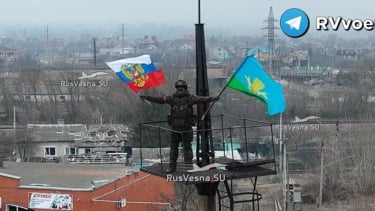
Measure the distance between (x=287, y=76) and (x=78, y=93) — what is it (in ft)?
64.3

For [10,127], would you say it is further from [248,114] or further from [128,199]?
[128,199]

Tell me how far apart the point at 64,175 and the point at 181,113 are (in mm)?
18514

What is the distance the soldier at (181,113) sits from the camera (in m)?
7.30

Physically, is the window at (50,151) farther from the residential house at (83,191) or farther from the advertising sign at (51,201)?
the advertising sign at (51,201)

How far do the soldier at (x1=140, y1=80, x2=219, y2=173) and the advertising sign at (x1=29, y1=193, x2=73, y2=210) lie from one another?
49.2ft

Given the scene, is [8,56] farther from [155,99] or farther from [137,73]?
[155,99]

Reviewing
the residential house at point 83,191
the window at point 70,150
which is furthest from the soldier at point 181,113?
the window at point 70,150

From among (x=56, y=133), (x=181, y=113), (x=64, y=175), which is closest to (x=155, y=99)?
(x=181, y=113)

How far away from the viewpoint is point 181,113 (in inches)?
290

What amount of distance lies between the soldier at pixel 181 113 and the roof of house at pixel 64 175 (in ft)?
48.1

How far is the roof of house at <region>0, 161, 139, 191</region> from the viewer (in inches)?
893

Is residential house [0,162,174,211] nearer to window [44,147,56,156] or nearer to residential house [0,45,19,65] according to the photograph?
window [44,147,56,156]

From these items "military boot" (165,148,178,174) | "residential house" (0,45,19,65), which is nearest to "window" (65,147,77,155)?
"military boot" (165,148,178,174)

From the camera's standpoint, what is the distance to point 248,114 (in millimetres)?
42000
